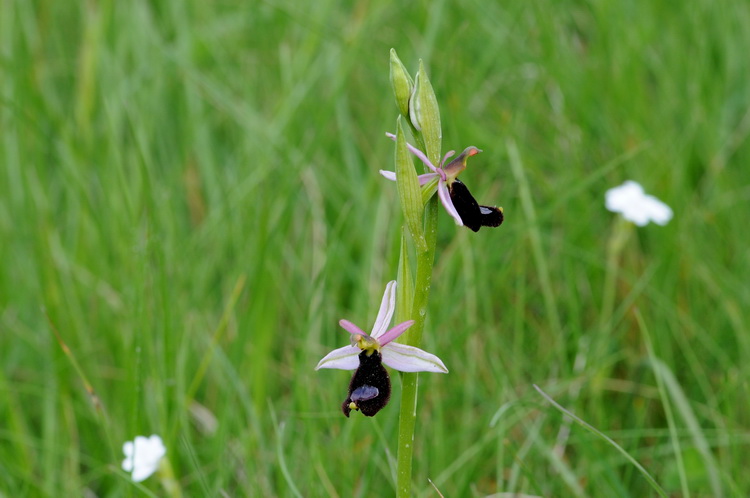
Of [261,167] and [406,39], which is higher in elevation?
[406,39]

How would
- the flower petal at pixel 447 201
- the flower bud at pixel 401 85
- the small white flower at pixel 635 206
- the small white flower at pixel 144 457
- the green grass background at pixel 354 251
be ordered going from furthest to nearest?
the small white flower at pixel 635 206
the green grass background at pixel 354 251
the small white flower at pixel 144 457
the flower bud at pixel 401 85
the flower petal at pixel 447 201

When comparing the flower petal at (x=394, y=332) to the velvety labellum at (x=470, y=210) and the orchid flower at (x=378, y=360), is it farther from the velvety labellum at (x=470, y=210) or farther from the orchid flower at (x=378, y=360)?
the velvety labellum at (x=470, y=210)

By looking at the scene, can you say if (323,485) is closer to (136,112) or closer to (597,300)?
(597,300)

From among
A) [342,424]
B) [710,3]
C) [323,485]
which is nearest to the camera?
[323,485]

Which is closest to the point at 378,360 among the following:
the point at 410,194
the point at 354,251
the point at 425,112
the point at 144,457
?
the point at 410,194

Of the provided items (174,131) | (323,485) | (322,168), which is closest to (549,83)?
(322,168)

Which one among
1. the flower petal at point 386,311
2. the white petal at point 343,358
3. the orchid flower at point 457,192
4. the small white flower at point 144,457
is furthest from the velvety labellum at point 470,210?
the small white flower at point 144,457

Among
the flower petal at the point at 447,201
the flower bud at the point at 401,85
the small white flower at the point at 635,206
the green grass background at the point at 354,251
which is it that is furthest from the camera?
the small white flower at the point at 635,206

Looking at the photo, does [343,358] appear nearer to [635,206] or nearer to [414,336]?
[414,336]

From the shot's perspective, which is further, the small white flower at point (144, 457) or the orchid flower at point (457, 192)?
the small white flower at point (144, 457)
